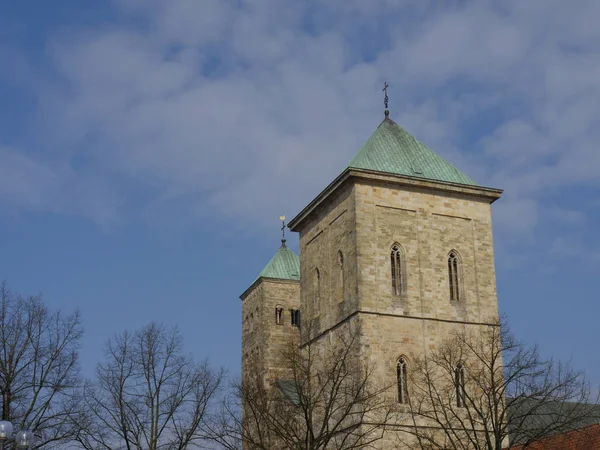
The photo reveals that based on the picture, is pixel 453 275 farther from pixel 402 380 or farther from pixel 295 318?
pixel 295 318

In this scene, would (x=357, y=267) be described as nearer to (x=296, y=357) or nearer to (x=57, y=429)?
(x=296, y=357)

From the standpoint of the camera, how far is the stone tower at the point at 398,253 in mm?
40375

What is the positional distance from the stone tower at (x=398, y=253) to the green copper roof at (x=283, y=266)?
21.2 metres

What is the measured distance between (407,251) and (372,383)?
259 inches

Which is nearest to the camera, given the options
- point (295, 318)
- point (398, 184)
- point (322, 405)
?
point (322, 405)

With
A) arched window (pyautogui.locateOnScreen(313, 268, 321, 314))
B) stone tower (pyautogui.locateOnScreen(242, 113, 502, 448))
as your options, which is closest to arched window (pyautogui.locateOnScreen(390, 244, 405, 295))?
stone tower (pyautogui.locateOnScreen(242, 113, 502, 448))

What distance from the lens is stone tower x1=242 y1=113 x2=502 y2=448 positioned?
4038 centimetres

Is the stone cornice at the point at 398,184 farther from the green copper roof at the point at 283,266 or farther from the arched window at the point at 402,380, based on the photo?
the green copper roof at the point at 283,266

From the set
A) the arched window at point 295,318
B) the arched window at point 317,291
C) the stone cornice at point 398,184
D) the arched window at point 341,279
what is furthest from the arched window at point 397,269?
the arched window at point 295,318

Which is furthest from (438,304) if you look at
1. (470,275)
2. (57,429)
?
(57,429)

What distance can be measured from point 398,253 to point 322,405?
7937 millimetres

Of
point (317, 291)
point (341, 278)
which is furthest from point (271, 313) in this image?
point (341, 278)

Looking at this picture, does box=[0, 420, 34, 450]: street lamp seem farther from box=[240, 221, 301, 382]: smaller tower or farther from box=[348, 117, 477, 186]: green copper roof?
box=[240, 221, 301, 382]: smaller tower

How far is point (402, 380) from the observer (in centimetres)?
3994
